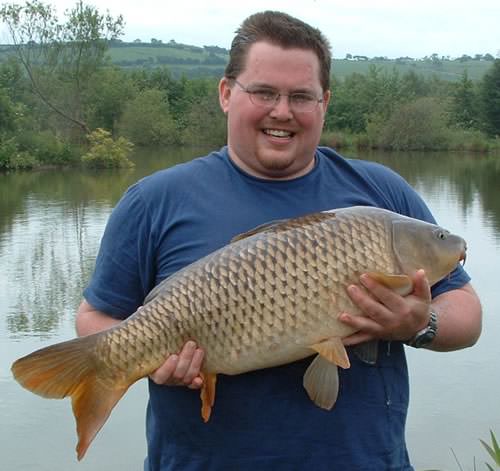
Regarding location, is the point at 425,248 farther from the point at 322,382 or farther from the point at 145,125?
the point at 145,125

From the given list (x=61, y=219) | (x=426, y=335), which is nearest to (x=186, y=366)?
(x=426, y=335)

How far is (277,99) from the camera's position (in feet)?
6.14

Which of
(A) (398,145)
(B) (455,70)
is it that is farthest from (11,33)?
(B) (455,70)

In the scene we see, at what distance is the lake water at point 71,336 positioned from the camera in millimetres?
5164

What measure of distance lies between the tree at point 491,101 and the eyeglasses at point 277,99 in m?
38.9

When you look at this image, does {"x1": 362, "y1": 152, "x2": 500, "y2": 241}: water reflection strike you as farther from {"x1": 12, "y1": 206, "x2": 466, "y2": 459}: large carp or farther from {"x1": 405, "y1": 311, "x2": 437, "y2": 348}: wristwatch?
{"x1": 12, "y1": 206, "x2": 466, "y2": 459}: large carp

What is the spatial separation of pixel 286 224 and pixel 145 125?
132 ft

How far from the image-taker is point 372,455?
174cm

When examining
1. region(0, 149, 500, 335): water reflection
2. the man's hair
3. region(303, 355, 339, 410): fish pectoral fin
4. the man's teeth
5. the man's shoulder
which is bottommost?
region(0, 149, 500, 335): water reflection

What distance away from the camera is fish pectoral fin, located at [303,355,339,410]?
5.35 ft

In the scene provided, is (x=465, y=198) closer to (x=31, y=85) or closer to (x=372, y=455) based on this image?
(x=372, y=455)

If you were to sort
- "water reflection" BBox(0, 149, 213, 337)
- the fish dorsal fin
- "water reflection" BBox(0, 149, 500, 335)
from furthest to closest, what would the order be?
"water reflection" BBox(0, 149, 500, 335) < "water reflection" BBox(0, 149, 213, 337) < the fish dorsal fin

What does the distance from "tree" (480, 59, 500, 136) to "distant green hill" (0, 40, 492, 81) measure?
98.4 feet

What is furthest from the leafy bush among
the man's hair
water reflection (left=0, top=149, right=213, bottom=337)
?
the man's hair
